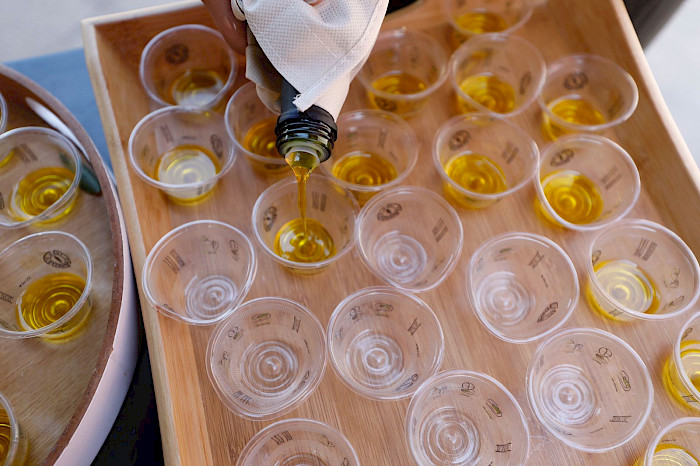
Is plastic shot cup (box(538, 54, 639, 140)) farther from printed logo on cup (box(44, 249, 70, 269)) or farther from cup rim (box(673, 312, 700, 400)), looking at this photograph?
printed logo on cup (box(44, 249, 70, 269))

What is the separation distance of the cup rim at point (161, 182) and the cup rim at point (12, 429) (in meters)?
0.39

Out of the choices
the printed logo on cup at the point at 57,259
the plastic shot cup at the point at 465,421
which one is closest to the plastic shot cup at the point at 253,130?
the printed logo on cup at the point at 57,259

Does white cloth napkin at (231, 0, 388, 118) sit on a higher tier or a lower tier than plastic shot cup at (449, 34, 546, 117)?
higher

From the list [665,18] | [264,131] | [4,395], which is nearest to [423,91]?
[264,131]

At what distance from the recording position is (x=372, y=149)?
44.0 inches

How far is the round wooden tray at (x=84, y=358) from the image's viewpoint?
2.84ft

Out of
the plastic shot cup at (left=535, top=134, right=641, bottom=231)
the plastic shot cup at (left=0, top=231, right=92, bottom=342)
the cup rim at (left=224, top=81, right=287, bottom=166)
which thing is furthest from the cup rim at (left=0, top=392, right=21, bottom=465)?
the plastic shot cup at (left=535, top=134, right=641, bottom=231)

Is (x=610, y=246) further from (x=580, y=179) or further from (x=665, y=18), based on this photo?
(x=665, y=18)

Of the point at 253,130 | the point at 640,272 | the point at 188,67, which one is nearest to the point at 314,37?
the point at 253,130

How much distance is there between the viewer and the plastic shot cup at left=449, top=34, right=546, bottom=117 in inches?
45.0

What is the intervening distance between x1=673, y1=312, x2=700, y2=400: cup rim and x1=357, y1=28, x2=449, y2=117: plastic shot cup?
0.56m

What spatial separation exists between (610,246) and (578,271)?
8 cm

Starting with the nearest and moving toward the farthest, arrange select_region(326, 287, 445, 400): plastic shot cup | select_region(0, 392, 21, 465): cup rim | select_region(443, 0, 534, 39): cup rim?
select_region(0, 392, 21, 465): cup rim < select_region(326, 287, 445, 400): plastic shot cup < select_region(443, 0, 534, 39): cup rim

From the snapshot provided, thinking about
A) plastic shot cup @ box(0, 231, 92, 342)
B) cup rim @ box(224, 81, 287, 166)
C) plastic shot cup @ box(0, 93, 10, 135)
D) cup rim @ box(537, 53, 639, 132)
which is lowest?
plastic shot cup @ box(0, 231, 92, 342)
